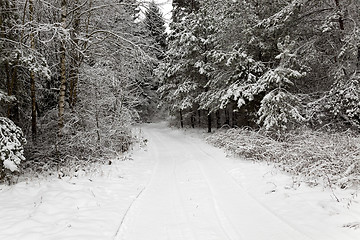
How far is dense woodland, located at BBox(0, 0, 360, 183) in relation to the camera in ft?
25.5

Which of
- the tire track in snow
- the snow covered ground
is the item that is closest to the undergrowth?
the snow covered ground

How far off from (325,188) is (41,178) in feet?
24.5

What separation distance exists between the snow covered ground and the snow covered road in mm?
16

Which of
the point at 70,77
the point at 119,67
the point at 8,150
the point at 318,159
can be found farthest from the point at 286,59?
the point at 8,150

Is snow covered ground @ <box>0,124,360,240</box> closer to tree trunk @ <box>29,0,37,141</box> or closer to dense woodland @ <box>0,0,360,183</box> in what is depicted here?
dense woodland @ <box>0,0,360,183</box>

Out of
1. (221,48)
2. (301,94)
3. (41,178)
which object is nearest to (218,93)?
(221,48)

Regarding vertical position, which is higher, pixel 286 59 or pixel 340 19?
pixel 340 19

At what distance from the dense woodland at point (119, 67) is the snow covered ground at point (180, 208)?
1.30 metres

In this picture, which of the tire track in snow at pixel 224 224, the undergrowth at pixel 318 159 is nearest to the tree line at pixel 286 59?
the undergrowth at pixel 318 159

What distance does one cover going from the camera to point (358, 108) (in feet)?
31.2

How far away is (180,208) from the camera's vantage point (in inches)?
205

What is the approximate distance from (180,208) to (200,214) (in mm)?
566

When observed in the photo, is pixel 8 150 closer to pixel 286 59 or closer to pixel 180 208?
pixel 180 208

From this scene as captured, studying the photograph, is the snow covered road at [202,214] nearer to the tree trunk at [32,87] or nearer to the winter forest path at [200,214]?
the winter forest path at [200,214]
